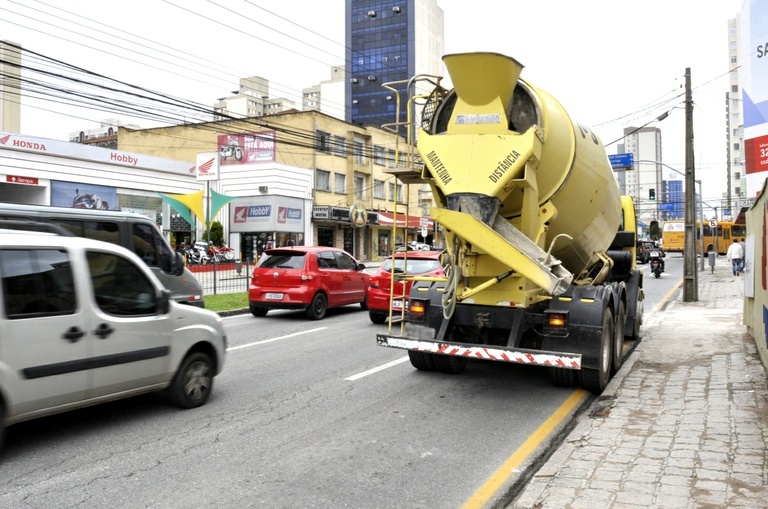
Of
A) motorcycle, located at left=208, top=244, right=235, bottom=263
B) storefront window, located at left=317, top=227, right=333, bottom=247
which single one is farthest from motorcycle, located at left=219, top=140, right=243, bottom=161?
Answer: motorcycle, located at left=208, top=244, right=235, bottom=263

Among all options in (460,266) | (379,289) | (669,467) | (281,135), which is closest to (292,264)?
(379,289)

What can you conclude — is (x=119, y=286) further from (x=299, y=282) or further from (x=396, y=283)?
(x=299, y=282)

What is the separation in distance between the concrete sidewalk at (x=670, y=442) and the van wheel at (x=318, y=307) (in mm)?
7045

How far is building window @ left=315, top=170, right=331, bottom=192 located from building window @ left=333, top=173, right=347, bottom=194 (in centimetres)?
76

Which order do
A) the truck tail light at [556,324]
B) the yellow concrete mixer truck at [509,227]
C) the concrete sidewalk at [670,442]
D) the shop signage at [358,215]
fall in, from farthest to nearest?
the shop signage at [358,215] < the truck tail light at [556,324] < the yellow concrete mixer truck at [509,227] < the concrete sidewalk at [670,442]

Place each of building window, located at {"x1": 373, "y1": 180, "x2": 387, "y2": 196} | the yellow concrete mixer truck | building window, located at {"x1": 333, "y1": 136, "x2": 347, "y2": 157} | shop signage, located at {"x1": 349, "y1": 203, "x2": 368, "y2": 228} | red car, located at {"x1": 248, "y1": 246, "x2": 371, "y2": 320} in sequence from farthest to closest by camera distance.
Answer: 1. building window, located at {"x1": 373, "y1": 180, "x2": 387, "y2": 196}
2. building window, located at {"x1": 333, "y1": 136, "x2": 347, "y2": 157}
3. shop signage, located at {"x1": 349, "y1": 203, "x2": 368, "y2": 228}
4. red car, located at {"x1": 248, "y1": 246, "x2": 371, "y2": 320}
5. the yellow concrete mixer truck

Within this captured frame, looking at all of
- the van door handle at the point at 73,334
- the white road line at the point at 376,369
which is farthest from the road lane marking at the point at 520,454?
the van door handle at the point at 73,334

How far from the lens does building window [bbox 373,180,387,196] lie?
1945 inches

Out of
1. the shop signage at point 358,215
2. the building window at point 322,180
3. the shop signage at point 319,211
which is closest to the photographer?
the shop signage at point 319,211

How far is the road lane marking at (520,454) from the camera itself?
408 centimetres

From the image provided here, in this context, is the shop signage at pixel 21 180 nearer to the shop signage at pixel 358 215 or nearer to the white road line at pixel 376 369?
the shop signage at pixel 358 215

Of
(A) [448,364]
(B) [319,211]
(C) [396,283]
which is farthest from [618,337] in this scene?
(B) [319,211]

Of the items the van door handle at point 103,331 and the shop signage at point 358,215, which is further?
the shop signage at point 358,215

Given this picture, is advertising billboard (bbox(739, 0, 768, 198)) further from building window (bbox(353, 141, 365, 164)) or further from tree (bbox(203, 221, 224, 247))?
building window (bbox(353, 141, 365, 164))
